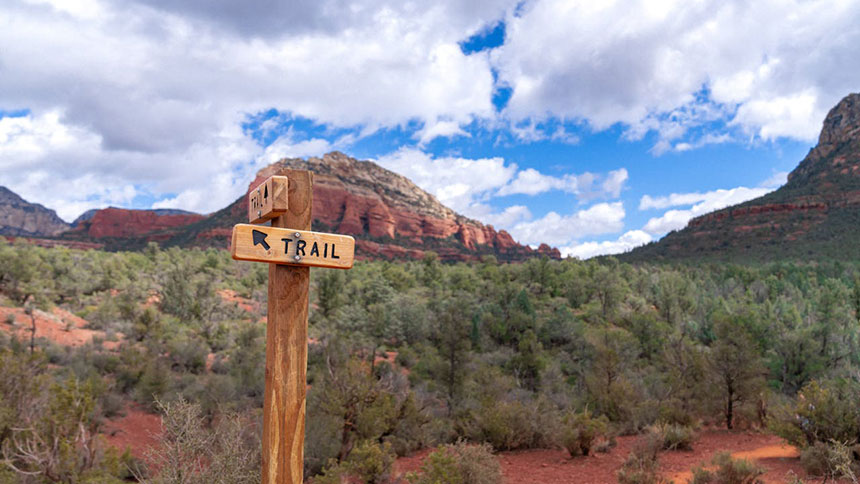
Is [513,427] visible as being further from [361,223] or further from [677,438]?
[361,223]

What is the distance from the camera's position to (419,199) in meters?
121

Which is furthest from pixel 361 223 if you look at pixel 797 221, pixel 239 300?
pixel 797 221

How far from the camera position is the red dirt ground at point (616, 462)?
7.54 m

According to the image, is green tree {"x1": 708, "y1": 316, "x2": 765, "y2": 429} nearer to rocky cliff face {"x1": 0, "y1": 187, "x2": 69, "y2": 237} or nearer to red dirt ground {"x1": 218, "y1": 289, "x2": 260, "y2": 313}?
red dirt ground {"x1": 218, "y1": 289, "x2": 260, "y2": 313}

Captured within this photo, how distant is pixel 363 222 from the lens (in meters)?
98.4

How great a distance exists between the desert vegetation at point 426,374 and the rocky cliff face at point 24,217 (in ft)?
415

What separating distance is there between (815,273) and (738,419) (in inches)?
1355

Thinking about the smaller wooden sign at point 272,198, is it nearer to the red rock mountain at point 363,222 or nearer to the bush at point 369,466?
the bush at point 369,466

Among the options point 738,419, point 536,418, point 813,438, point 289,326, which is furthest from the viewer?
point 738,419

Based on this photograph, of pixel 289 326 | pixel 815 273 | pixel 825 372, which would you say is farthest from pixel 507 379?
pixel 815 273

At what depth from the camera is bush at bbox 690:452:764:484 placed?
21.2ft

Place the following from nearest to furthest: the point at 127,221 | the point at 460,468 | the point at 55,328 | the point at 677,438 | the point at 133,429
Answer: the point at 460,468 → the point at 677,438 → the point at 133,429 → the point at 55,328 → the point at 127,221

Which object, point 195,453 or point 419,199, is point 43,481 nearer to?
point 195,453

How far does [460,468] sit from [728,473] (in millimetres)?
3841
